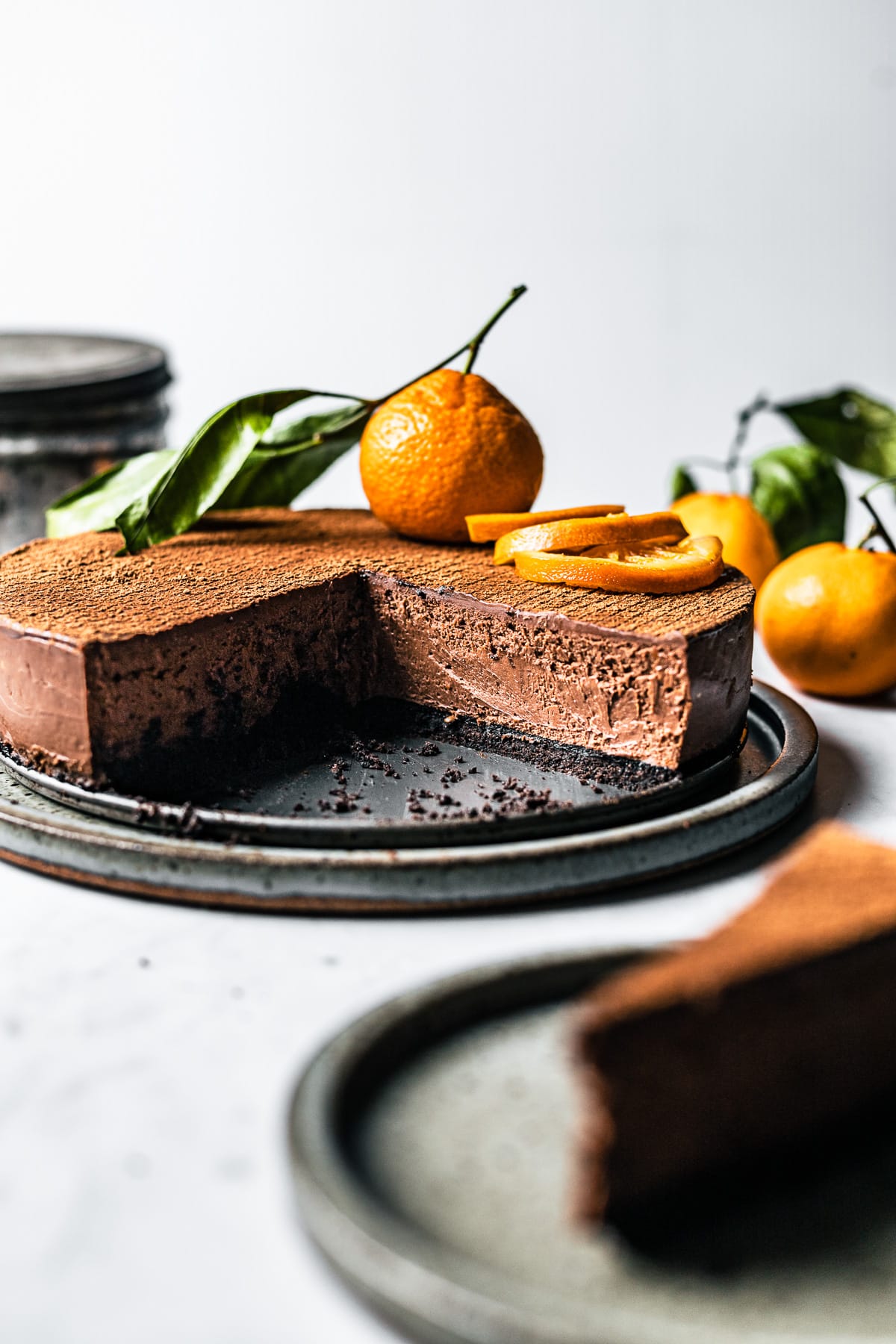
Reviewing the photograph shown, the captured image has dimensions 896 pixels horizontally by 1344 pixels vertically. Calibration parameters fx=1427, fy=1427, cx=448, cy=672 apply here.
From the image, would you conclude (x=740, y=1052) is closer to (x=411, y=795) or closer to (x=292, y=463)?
(x=411, y=795)

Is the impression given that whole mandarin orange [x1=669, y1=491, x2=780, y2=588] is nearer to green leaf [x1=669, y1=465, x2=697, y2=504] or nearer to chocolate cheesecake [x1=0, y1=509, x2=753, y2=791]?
green leaf [x1=669, y1=465, x2=697, y2=504]

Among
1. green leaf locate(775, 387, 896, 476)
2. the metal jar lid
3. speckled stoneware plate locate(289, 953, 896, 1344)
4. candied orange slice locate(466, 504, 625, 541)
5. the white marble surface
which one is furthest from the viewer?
the metal jar lid

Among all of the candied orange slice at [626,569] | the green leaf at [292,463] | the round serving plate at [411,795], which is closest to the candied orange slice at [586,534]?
the candied orange slice at [626,569]

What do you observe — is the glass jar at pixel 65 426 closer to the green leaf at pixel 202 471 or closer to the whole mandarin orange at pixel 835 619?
the green leaf at pixel 202 471

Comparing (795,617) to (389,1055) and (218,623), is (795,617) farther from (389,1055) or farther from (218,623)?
(389,1055)

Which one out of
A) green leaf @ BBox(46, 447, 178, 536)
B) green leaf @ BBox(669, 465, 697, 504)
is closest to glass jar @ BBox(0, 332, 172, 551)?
green leaf @ BBox(46, 447, 178, 536)

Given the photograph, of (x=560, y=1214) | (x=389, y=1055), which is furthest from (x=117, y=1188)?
(x=560, y=1214)

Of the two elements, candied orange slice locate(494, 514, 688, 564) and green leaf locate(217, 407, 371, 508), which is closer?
candied orange slice locate(494, 514, 688, 564)
